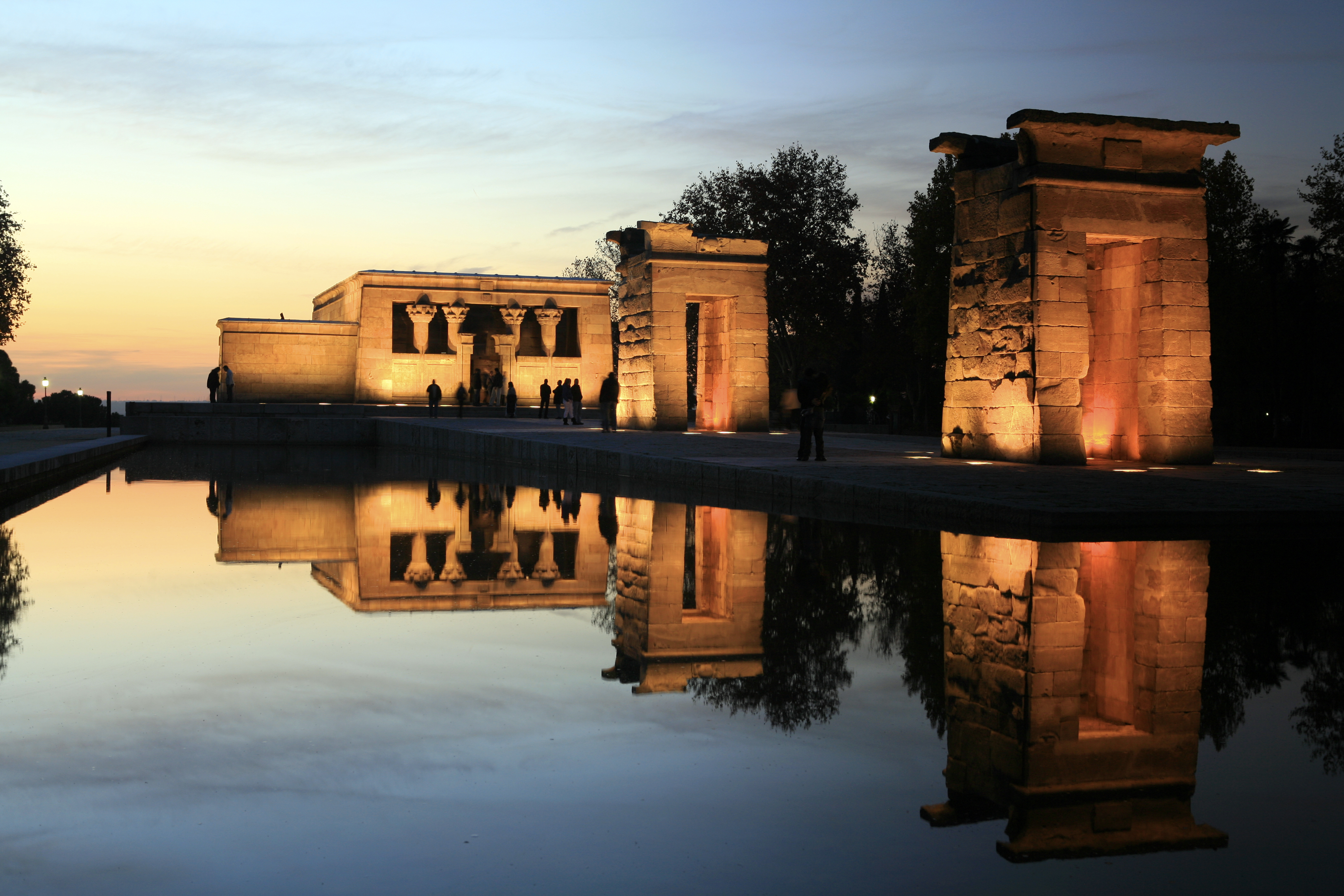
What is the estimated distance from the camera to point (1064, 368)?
612 inches

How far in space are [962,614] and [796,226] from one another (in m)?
35.4

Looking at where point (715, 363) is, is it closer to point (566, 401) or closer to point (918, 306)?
point (566, 401)

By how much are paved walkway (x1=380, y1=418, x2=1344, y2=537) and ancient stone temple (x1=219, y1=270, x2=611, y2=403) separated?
26.5 m

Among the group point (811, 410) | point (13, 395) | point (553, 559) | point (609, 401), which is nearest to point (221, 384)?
point (13, 395)

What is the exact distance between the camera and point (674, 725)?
3916 mm

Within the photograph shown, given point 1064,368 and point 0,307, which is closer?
point 1064,368

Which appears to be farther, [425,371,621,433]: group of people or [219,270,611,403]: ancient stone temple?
[219,270,611,403]: ancient stone temple

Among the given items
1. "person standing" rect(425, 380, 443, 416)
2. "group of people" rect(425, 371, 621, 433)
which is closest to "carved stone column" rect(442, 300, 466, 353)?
"group of people" rect(425, 371, 621, 433)

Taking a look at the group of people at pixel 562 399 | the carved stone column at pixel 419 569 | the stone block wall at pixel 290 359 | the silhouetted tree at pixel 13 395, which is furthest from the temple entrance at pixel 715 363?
the silhouetted tree at pixel 13 395

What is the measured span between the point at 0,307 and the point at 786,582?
39523 millimetres

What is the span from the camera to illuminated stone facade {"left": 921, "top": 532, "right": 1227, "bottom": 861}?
2.97 m

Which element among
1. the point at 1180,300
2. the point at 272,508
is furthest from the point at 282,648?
the point at 1180,300

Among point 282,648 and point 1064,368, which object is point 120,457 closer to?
point 1064,368

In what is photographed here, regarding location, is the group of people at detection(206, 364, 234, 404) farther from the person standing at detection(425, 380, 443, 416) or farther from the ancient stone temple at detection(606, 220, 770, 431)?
the ancient stone temple at detection(606, 220, 770, 431)
